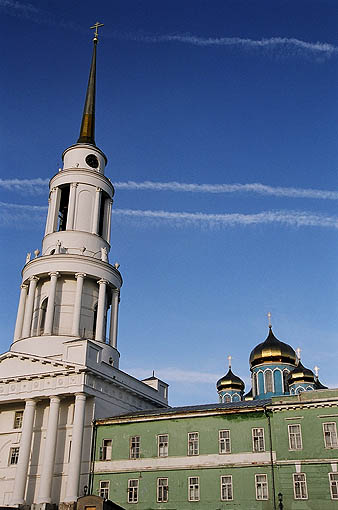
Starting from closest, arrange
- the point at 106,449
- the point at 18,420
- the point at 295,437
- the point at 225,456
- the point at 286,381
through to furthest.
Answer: the point at 295,437, the point at 225,456, the point at 106,449, the point at 18,420, the point at 286,381

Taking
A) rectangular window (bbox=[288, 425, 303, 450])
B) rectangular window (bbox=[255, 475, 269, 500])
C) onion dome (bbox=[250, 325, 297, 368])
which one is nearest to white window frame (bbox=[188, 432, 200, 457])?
rectangular window (bbox=[255, 475, 269, 500])

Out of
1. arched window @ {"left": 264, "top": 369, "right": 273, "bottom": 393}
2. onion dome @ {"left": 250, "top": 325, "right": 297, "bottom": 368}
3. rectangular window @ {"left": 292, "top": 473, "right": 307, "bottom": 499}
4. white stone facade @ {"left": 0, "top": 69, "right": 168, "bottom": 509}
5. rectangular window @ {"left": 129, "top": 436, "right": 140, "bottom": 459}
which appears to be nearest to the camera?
rectangular window @ {"left": 292, "top": 473, "right": 307, "bottom": 499}

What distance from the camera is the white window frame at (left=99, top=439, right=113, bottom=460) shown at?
35.1m

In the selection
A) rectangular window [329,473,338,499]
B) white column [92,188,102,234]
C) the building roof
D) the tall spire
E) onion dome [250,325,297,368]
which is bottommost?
rectangular window [329,473,338,499]

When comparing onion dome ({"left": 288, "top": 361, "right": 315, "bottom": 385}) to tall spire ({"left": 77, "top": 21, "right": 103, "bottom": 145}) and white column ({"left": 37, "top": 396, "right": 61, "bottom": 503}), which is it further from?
tall spire ({"left": 77, "top": 21, "right": 103, "bottom": 145})

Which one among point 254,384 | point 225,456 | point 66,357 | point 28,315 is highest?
point 254,384

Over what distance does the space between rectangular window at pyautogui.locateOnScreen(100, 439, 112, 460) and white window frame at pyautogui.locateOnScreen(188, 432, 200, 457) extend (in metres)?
5.13

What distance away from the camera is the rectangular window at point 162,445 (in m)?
33.8

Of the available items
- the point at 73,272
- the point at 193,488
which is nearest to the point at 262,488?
the point at 193,488

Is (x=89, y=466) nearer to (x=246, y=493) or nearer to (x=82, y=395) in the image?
(x=82, y=395)

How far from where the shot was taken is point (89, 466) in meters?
34.9

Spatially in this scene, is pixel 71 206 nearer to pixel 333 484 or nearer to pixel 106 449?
pixel 106 449

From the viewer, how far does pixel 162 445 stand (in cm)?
3400

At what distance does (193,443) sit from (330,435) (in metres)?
7.65
